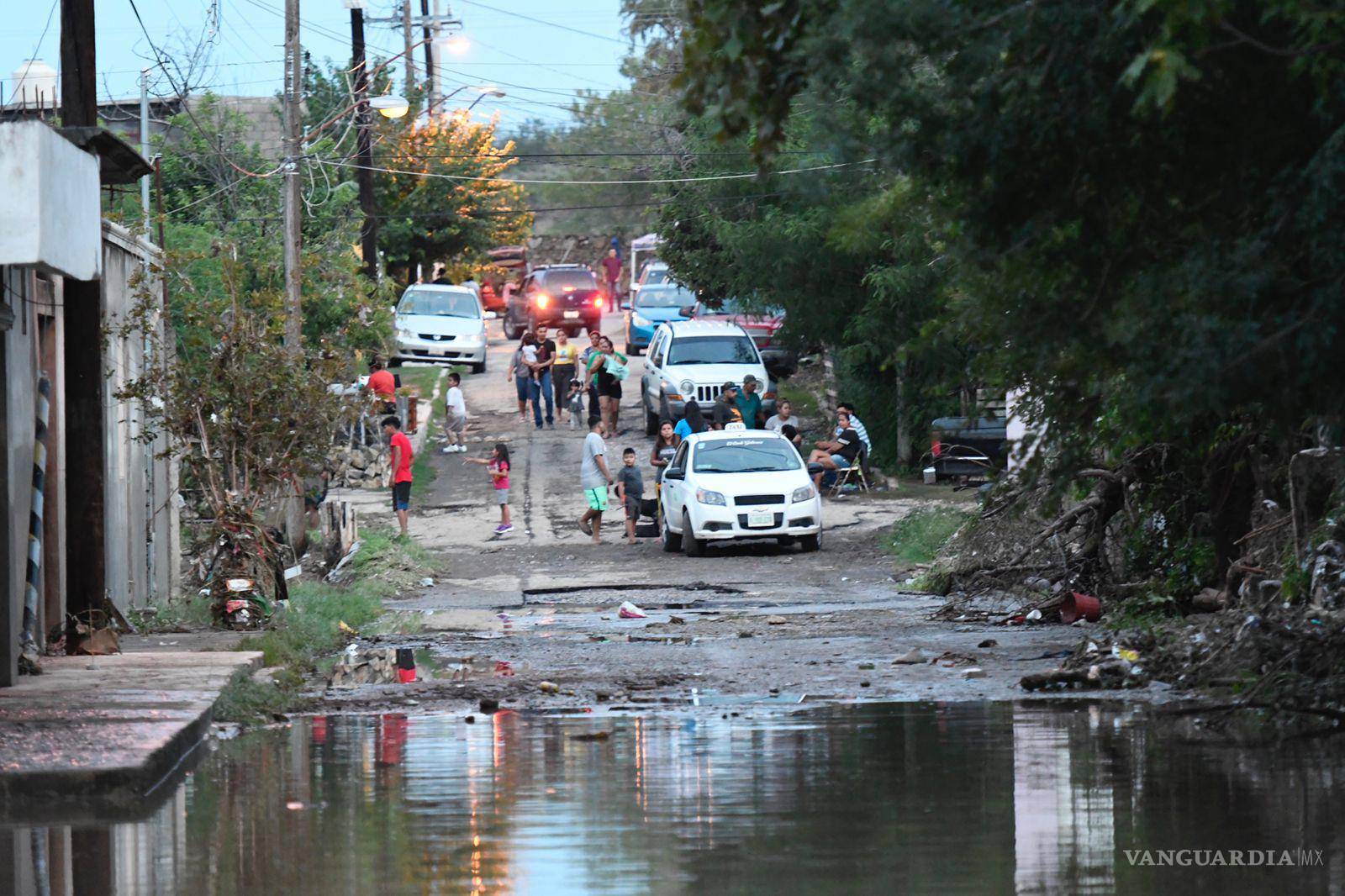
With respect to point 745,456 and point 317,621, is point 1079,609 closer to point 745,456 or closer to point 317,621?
point 317,621

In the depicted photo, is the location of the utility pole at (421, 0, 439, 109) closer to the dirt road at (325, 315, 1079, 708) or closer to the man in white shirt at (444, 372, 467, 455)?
the man in white shirt at (444, 372, 467, 455)

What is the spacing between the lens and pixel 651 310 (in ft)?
154

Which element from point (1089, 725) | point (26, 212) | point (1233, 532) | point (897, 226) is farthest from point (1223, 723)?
point (26, 212)

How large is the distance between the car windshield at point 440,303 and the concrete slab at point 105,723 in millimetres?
28531

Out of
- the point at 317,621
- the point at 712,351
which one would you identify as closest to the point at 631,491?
the point at 712,351

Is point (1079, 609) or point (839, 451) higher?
point (839, 451)

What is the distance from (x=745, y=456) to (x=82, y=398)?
37.8 ft

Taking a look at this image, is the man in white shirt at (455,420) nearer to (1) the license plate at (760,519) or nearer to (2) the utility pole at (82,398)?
(1) the license plate at (760,519)

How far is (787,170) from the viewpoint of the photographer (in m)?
32.9

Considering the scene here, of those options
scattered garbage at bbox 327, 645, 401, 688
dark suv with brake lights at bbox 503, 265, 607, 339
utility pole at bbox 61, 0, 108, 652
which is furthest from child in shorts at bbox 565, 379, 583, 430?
utility pole at bbox 61, 0, 108, 652

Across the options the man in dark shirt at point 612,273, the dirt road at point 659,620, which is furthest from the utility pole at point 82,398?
the man in dark shirt at point 612,273

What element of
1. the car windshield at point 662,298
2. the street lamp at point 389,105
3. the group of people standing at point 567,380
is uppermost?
the street lamp at point 389,105

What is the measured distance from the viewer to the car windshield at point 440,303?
41969 millimetres

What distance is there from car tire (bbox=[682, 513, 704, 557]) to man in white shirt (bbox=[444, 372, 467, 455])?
10383mm
